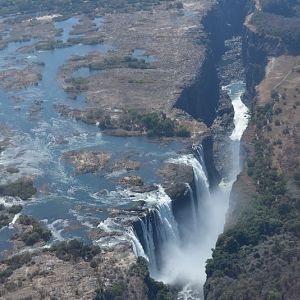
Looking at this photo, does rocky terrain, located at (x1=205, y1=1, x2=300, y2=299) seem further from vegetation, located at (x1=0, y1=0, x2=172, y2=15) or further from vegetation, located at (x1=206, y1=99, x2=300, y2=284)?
vegetation, located at (x1=0, y1=0, x2=172, y2=15)

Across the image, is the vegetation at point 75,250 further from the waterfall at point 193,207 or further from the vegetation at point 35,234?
the waterfall at point 193,207

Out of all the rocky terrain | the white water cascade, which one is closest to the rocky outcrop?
the white water cascade

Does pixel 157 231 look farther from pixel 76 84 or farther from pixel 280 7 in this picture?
pixel 280 7

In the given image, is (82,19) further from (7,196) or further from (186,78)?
(7,196)

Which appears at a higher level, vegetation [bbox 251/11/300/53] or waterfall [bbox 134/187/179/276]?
waterfall [bbox 134/187/179/276]

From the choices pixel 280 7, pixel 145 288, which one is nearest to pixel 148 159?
pixel 145 288
